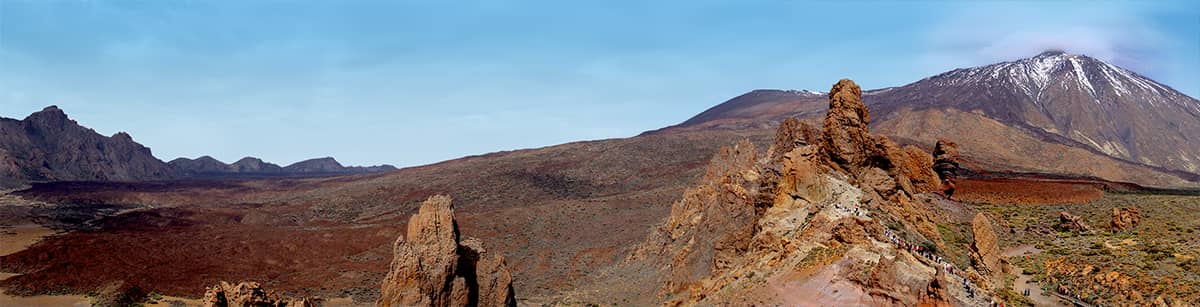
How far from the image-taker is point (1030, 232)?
3322 cm

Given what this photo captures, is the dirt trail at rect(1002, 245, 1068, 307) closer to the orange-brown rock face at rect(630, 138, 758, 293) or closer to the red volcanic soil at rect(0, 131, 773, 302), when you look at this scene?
the orange-brown rock face at rect(630, 138, 758, 293)

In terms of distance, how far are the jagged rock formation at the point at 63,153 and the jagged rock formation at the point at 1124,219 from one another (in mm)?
147414

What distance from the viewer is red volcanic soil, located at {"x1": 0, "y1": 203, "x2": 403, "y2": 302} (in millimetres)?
48156

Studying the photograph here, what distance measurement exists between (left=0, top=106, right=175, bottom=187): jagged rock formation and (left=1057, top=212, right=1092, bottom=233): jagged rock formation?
145 meters

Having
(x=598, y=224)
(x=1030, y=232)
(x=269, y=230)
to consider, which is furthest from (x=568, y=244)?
(x=1030, y=232)

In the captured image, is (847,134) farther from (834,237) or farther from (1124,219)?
(1124,219)

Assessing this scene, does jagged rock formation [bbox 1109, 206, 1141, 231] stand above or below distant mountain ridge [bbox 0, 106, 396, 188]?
below

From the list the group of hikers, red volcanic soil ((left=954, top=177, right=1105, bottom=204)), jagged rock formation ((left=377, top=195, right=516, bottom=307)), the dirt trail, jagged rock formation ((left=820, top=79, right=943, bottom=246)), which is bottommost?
the dirt trail

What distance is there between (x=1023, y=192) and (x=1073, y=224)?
33.2ft

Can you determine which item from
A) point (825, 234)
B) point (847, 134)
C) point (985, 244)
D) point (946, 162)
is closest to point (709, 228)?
point (847, 134)

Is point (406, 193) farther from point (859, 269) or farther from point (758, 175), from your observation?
point (859, 269)

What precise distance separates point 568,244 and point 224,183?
98406mm

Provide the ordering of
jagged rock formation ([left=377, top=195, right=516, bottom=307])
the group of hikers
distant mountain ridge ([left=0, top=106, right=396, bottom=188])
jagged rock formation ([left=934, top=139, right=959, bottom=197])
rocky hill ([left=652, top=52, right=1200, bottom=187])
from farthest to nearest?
distant mountain ridge ([left=0, top=106, right=396, bottom=188]) → rocky hill ([left=652, top=52, right=1200, bottom=187]) → jagged rock formation ([left=934, top=139, right=959, bottom=197]) → jagged rock formation ([left=377, top=195, right=516, bottom=307]) → the group of hikers

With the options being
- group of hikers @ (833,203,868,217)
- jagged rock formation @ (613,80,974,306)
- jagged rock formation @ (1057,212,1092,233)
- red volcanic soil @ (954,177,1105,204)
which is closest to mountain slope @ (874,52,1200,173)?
red volcanic soil @ (954,177,1105,204)
